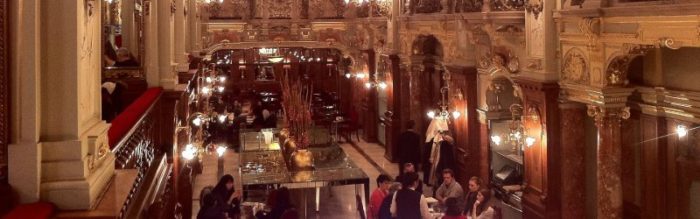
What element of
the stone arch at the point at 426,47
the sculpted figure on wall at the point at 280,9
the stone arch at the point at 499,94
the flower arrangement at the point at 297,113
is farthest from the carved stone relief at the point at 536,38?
the sculpted figure on wall at the point at 280,9

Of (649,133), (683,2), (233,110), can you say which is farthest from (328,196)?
(233,110)

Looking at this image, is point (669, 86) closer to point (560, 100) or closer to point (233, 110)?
point (560, 100)

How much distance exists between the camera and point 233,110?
70.0ft

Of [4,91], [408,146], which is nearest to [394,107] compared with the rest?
[408,146]

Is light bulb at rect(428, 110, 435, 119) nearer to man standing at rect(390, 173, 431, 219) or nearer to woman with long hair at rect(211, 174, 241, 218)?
woman with long hair at rect(211, 174, 241, 218)

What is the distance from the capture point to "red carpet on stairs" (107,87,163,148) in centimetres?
418

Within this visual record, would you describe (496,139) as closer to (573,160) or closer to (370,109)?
(573,160)

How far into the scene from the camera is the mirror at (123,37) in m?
8.25

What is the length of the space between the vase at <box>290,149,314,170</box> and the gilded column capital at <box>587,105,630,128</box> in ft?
14.4

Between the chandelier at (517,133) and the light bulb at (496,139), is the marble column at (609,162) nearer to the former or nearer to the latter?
the chandelier at (517,133)

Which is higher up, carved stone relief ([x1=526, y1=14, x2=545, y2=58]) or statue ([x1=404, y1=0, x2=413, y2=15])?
statue ([x1=404, y1=0, x2=413, y2=15])

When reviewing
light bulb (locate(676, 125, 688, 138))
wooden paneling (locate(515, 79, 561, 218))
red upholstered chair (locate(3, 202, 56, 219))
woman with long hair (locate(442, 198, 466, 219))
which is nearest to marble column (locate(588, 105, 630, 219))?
light bulb (locate(676, 125, 688, 138))

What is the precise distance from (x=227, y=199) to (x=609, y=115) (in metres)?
4.66

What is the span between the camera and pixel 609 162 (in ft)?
26.0
